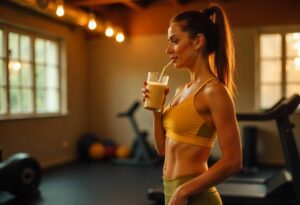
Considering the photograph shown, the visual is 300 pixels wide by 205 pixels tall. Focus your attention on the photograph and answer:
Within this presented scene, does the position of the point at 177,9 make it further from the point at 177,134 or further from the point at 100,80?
the point at 177,134

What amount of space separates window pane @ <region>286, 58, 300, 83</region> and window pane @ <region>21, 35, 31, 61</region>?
4.22 metres

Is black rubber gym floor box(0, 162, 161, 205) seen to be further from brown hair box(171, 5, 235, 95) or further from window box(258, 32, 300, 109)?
brown hair box(171, 5, 235, 95)

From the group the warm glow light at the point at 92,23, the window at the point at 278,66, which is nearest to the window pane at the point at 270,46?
the window at the point at 278,66

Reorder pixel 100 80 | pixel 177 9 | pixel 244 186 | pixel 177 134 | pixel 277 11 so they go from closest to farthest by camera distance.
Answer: pixel 177 134
pixel 244 186
pixel 277 11
pixel 177 9
pixel 100 80

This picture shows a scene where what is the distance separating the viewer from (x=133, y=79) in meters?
7.18

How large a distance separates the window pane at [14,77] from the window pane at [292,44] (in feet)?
14.2

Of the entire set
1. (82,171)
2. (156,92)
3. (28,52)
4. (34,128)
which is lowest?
(82,171)

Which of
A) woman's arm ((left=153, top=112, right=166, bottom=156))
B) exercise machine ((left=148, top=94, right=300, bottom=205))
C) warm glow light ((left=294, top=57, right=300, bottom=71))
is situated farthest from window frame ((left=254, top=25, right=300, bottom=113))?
woman's arm ((left=153, top=112, right=166, bottom=156))

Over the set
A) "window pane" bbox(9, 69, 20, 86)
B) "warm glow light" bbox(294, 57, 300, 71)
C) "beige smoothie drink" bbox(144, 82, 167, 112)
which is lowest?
"beige smoothie drink" bbox(144, 82, 167, 112)

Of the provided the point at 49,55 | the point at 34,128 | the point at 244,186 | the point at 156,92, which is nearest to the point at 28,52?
the point at 49,55

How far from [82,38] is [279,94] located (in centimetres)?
378

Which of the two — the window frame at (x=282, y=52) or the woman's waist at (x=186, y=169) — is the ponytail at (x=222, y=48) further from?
the window frame at (x=282, y=52)

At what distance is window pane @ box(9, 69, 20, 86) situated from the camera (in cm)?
542

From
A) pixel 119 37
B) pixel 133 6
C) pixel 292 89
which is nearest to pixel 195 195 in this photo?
pixel 292 89
